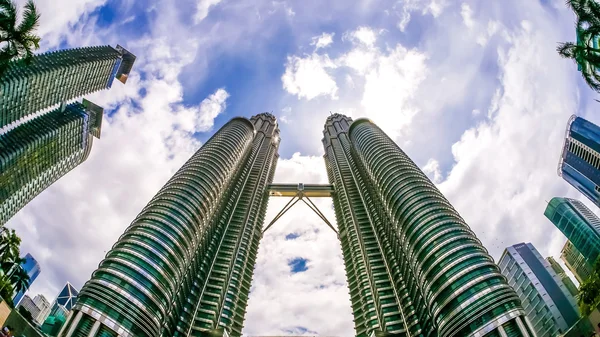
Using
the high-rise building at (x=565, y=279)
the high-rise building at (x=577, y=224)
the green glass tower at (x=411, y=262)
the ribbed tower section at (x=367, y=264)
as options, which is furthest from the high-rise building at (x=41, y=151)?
the high-rise building at (x=565, y=279)

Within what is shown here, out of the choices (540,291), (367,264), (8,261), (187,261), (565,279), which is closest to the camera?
(8,261)

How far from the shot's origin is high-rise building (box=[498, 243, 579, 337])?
14436 cm

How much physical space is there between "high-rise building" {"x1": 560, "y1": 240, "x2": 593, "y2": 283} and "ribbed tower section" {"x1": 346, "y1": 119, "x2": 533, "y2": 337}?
118 m

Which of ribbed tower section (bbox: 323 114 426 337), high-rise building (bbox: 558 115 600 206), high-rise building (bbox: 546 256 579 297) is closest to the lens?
ribbed tower section (bbox: 323 114 426 337)

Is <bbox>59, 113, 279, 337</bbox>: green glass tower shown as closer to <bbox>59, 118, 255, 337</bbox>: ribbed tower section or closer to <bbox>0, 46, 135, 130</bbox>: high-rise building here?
<bbox>59, 118, 255, 337</bbox>: ribbed tower section

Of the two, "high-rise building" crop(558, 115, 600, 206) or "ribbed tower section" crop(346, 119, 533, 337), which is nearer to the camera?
"ribbed tower section" crop(346, 119, 533, 337)

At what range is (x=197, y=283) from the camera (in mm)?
92188

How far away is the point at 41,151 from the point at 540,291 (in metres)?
208

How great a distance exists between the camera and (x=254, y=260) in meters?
116

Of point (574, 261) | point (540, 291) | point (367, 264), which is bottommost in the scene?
point (367, 264)

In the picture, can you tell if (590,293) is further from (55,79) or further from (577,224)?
(55,79)

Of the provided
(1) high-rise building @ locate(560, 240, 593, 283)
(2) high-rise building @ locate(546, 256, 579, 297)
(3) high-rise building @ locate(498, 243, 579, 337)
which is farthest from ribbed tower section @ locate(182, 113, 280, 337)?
(1) high-rise building @ locate(560, 240, 593, 283)

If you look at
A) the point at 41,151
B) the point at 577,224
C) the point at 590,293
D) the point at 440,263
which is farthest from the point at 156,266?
the point at 577,224

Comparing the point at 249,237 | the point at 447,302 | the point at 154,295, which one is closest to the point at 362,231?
the point at 249,237
